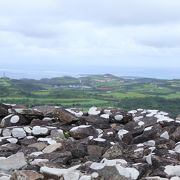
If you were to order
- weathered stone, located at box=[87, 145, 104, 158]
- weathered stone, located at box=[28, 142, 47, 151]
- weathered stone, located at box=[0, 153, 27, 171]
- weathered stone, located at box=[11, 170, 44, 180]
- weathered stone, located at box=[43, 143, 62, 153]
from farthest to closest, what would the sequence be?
weathered stone, located at box=[28, 142, 47, 151] < weathered stone, located at box=[43, 143, 62, 153] < weathered stone, located at box=[87, 145, 104, 158] < weathered stone, located at box=[0, 153, 27, 171] < weathered stone, located at box=[11, 170, 44, 180]

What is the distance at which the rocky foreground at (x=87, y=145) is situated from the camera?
9.76 meters

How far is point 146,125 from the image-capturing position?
14.8 metres

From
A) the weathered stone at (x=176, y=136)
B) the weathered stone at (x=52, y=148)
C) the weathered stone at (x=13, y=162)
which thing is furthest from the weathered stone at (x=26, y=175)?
the weathered stone at (x=176, y=136)

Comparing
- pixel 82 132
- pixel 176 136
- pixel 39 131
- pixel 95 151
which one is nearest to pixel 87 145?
pixel 95 151

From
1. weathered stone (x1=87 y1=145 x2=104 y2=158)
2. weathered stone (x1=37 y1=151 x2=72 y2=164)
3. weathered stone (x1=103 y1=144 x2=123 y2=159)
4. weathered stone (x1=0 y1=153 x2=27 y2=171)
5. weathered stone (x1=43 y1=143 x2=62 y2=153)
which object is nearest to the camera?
weathered stone (x1=0 y1=153 x2=27 y2=171)

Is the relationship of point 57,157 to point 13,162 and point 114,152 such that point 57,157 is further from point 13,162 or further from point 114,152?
point 114,152

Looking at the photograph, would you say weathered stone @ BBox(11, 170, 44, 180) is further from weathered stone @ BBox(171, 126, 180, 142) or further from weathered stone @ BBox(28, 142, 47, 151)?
weathered stone @ BBox(171, 126, 180, 142)

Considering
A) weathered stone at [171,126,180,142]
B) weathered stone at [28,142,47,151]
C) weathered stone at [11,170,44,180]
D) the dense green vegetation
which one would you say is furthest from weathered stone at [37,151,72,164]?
the dense green vegetation

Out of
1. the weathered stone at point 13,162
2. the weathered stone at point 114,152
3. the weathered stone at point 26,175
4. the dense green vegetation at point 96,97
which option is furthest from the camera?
the dense green vegetation at point 96,97

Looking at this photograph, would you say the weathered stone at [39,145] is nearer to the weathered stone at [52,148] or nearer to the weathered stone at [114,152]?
the weathered stone at [52,148]

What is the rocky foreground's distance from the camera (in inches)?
384

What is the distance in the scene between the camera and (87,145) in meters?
12.2

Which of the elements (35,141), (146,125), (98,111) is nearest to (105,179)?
(35,141)

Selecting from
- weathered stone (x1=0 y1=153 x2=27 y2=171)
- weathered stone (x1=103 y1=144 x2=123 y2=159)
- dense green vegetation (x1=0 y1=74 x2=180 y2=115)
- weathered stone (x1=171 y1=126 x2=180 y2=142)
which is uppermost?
weathered stone (x1=171 y1=126 x2=180 y2=142)
